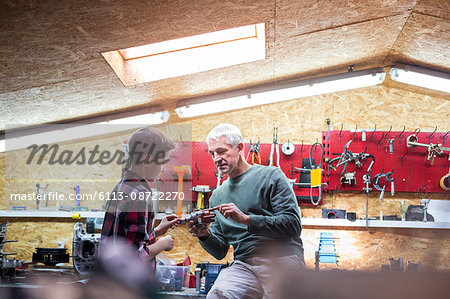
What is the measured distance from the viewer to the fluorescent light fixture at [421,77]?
4.24m

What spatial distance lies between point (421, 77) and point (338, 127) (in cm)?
97

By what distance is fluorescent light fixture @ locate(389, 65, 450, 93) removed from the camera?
13.9 feet

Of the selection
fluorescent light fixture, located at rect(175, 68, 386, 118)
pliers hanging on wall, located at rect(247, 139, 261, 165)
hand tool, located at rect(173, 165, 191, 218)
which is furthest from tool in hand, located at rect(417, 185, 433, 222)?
hand tool, located at rect(173, 165, 191, 218)

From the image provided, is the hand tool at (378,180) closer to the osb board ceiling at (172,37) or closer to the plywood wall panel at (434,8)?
the osb board ceiling at (172,37)

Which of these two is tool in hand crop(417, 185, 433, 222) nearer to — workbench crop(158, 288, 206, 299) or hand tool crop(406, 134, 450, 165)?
hand tool crop(406, 134, 450, 165)

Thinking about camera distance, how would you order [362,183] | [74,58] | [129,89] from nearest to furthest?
[74,58] → [129,89] → [362,183]

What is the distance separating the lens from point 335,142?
4.50 metres

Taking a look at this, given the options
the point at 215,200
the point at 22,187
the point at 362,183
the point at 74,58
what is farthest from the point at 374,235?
the point at 22,187

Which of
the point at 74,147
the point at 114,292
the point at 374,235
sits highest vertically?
the point at 74,147

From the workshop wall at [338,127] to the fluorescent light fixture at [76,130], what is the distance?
10.1 inches

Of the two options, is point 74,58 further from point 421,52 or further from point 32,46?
point 421,52

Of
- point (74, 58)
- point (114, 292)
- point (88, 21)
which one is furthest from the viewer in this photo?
point (74, 58)

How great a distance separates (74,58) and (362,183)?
3024mm

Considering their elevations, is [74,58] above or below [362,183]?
above
